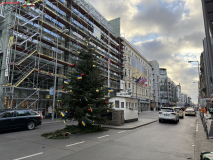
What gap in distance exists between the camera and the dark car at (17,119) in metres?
10.6

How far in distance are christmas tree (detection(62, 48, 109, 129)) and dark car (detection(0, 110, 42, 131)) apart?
3332 millimetres

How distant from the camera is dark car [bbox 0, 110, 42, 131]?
34.8ft

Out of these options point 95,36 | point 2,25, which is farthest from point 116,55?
point 2,25

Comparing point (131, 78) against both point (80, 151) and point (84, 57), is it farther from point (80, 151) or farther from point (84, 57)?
point (80, 151)

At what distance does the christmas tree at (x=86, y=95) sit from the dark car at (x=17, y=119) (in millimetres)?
3332

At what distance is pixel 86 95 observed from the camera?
10.4 meters

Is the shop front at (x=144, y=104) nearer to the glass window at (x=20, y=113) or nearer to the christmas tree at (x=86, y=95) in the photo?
the christmas tree at (x=86, y=95)

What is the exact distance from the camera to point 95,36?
34.2 meters

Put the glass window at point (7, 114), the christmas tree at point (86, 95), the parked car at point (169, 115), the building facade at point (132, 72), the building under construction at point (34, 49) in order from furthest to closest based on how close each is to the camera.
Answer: the building facade at point (132, 72) → the building under construction at point (34, 49) → the parked car at point (169, 115) → the glass window at point (7, 114) → the christmas tree at point (86, 95)

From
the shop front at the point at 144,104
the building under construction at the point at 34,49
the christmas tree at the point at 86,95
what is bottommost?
the shop front at the point at 144,104

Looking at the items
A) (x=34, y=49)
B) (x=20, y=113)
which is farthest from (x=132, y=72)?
(x=20, y=113)

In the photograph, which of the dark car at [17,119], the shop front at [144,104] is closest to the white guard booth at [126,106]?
the dark car at [17,119]

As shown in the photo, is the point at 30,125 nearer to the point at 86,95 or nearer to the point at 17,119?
the point at 17,119

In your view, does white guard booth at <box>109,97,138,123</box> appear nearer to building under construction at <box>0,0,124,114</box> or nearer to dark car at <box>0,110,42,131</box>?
building under construction at <box>0,0,124,114</box>
